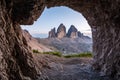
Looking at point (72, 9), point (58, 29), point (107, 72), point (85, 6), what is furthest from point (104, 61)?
Result: point (58, 29)

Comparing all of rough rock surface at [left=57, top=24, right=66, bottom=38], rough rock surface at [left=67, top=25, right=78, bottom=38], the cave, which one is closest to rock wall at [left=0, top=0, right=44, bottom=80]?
the cave

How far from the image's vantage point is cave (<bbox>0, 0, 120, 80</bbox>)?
1281 centimetres

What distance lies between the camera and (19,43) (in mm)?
14258

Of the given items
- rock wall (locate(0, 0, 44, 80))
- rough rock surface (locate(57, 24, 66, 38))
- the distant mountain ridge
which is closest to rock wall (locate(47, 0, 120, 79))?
rock wall (locate(0, 0, 44, 80))

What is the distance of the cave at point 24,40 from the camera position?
1281 centimetres

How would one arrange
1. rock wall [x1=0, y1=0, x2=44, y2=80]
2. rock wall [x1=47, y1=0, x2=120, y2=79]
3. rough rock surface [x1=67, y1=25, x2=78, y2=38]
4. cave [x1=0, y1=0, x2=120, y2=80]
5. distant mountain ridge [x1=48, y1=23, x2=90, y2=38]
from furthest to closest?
rough rock surface [x1=67, y1=25, x2=78, y2=38]
distant mountain ridge [x1=48, y1=23, x2=90, y2=38]
rock wall [x1=47, y1=0, x2=120, y2=79]
cave [x1=0, y1=0, x2=120, y2=80]
rock wall [x1=0, y1=0, x2=44, y2=80]

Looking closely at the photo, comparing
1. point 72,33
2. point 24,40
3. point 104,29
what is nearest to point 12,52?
point 24,40

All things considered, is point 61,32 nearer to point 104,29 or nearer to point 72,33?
point 72,33

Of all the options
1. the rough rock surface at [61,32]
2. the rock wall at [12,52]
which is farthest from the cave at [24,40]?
the rough rock surface at [61,32]

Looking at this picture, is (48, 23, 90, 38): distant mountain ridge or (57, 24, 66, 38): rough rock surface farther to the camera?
(57, 24, 66, 38): rough rock surface

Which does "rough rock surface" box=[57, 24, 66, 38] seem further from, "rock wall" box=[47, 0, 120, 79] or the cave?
the cave

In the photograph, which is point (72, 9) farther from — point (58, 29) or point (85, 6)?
point (58, 29)

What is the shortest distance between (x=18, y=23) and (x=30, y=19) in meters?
0.73

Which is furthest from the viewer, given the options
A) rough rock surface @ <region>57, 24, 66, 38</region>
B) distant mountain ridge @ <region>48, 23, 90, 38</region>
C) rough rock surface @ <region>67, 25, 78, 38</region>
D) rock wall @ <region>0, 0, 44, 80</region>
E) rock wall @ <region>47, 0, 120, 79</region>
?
rough rock surface @ <region>67, 25, 78, 38</region>
